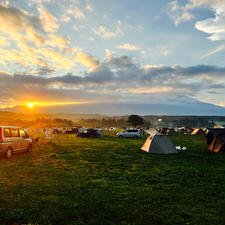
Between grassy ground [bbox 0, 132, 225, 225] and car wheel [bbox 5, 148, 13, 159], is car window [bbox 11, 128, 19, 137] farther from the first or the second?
grassy ground [bbox 0, 132, 225, 225]

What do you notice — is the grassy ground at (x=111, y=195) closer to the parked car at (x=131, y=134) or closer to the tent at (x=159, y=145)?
the tent at (x=159, y=145)

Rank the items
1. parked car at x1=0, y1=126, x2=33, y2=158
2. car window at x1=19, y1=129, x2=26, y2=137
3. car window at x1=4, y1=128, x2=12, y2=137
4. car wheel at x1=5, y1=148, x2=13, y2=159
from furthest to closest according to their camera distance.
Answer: car window at x1=19, y1=129, x2=26, y2=137
car wheel at x1=5, y1=148, x2=13, y2=159
car window at x1=4, y1=128, x2=12, y2=137
parked car at x1=0, y1=126, x2=33, y2=158

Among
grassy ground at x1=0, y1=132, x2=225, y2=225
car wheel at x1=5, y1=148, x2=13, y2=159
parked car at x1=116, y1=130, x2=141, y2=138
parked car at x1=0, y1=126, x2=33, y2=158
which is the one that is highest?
parked car at x1=0, y1=126, x2=33, y2=158

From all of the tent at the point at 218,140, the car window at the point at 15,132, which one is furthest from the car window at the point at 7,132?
the tent at the point at 218,140

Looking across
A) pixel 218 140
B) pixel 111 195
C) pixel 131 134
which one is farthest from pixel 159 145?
pixel 131 134

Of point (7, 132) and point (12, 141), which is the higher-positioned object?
point (7, 132)

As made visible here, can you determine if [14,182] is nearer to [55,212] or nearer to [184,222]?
[55,212]

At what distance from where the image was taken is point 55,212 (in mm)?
5855

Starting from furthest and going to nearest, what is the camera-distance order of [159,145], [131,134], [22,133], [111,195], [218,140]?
1. [131,134]
2. [218,140]
3. [159,145]
4. [22,133]
5. [111,195]

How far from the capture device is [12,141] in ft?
47.4

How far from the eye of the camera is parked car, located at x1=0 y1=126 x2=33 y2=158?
1342cm

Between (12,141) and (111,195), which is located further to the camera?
(12,141)

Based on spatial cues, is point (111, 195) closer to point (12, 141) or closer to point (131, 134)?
point (12, 141)

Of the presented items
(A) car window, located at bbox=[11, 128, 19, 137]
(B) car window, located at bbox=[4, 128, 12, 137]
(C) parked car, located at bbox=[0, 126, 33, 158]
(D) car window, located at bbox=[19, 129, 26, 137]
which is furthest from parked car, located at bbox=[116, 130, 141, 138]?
(B) car window, located at bbox=[4, 128, 12, 137]
